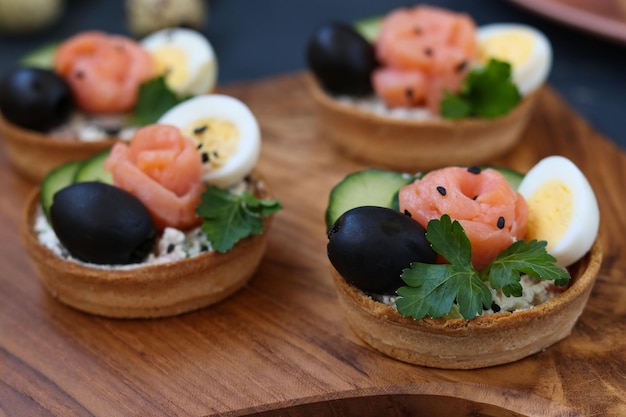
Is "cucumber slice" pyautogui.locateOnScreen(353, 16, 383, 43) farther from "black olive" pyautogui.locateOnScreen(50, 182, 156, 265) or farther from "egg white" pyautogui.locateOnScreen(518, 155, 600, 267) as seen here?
"black olive" pyautogui.locateOnScreen(50, 182, 156, 265)

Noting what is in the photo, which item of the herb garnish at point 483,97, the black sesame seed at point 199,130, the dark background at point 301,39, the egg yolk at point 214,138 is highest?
the black sesame seed at point 199,130

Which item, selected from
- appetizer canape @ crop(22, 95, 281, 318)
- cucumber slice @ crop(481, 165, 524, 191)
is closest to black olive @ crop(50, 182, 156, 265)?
appetizer canape @ crop(22, 95, 281, 318)

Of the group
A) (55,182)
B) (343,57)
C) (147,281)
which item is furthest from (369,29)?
(147,281)

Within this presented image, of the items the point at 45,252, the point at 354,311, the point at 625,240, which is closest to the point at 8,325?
the point at 45,252

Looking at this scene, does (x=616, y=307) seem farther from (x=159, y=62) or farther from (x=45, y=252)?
(x=159, y=62)

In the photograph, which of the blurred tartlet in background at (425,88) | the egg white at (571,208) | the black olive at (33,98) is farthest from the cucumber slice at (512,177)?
the black olive at (33,98)

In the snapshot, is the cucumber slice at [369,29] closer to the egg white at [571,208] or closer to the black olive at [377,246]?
the egg white at [571,208]

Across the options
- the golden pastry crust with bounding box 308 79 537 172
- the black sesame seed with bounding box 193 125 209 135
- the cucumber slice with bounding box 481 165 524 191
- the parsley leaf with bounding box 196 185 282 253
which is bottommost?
the golden pastry crust with bounding box 308 79 537 172
